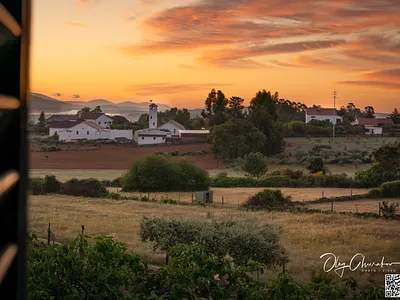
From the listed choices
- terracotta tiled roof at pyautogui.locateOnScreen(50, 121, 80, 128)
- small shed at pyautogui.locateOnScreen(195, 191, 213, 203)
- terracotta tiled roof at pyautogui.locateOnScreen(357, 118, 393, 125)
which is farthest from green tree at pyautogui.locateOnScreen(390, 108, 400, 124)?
small shed at pyautogui.locateOnScreen(195, 191, 213, 203)

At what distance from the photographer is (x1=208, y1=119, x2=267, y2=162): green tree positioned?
123 feet

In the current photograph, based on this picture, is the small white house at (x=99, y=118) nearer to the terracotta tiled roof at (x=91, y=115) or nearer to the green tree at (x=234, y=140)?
the terracotta tiled roof at (x=91, y=115)

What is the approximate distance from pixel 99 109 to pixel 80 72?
12.3 metres

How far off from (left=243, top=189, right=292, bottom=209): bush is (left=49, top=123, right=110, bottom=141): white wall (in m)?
24.3

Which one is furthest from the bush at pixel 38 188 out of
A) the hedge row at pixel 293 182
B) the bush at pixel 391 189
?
the bush at pixel 391 189

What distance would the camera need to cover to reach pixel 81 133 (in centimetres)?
4353

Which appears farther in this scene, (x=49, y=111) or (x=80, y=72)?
(x=49, y=111)

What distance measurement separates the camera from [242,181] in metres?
28.0

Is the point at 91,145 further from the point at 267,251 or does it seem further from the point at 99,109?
the point at 267,251

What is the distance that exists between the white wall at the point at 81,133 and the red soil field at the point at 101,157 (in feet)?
4.86

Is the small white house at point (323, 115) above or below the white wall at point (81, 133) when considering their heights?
above

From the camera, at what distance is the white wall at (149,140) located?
42719 mm

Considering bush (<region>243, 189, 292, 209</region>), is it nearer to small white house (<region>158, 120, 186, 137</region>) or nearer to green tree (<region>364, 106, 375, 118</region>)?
small white house (<region>158, 120, 186, 137</region>)

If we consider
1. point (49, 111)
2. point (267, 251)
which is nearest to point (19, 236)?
point (267, 251)
